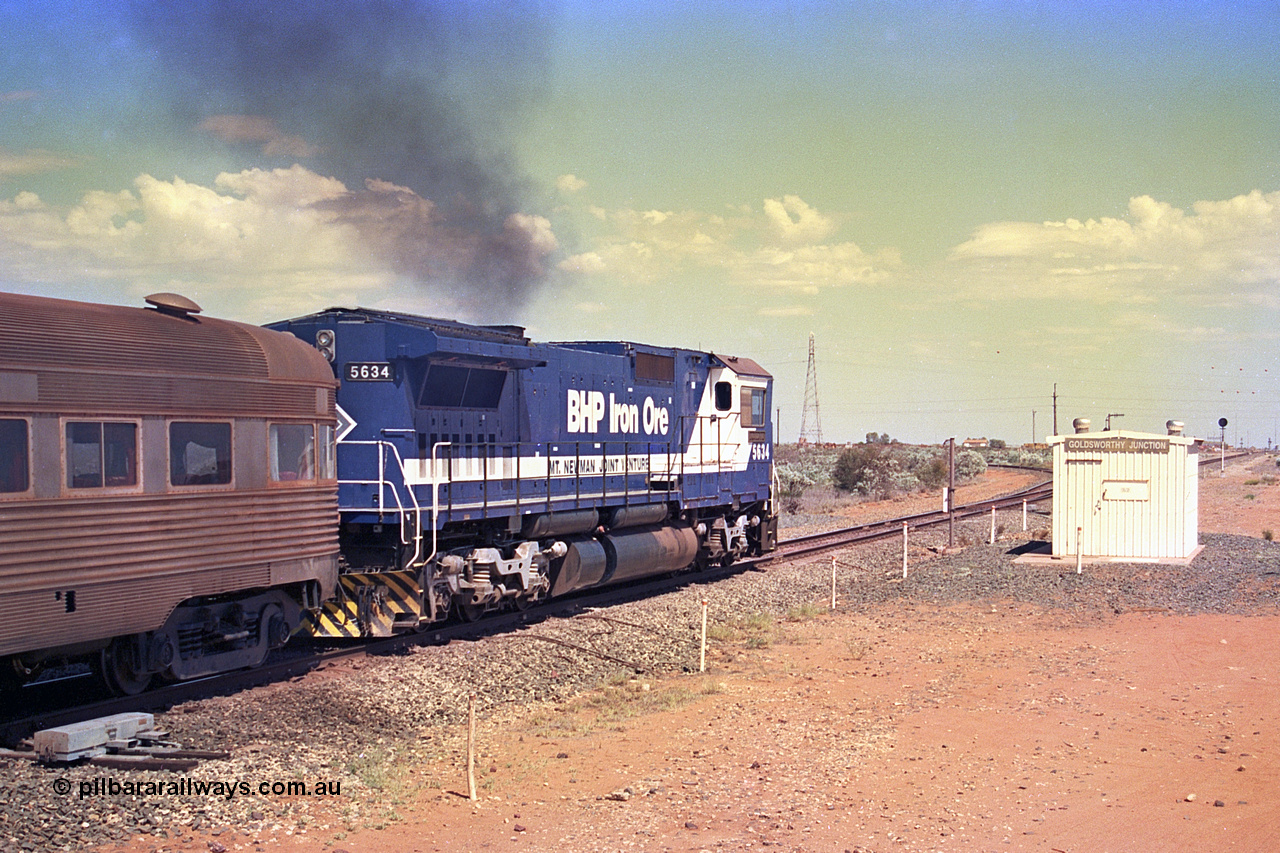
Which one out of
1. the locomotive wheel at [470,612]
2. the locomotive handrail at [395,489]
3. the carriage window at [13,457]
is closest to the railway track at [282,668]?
the locomotive wheel at [470,612]

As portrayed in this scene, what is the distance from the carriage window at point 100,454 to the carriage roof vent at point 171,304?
146 cm

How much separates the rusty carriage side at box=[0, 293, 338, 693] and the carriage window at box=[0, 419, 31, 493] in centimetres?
1

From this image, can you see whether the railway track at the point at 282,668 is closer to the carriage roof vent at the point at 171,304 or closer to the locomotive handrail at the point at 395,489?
the locomotive handrail at the point at 395,489

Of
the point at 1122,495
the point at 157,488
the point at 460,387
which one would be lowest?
the point at 1122,495

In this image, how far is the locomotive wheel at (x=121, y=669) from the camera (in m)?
9.80

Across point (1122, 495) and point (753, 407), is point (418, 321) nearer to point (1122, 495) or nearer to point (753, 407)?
point (753, 407)

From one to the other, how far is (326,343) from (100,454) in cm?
443

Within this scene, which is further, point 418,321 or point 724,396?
point 724,396

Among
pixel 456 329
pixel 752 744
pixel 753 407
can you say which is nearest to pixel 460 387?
pixel 456 329

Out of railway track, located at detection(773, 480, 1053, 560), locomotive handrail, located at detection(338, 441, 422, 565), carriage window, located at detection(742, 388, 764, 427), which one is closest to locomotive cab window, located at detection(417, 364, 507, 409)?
locomotive handrail, located at detection(338, 441, 422, 565)

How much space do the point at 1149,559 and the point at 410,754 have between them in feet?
58.2

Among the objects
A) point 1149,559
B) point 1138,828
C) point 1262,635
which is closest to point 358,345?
point 1138,828

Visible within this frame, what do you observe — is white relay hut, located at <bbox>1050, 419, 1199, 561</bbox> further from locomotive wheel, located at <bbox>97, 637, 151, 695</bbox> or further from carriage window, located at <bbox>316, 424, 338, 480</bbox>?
locomotive wheel, located at <bbox>97, 637, 151, 695</bbox>

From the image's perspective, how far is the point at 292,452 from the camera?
1123 cm
